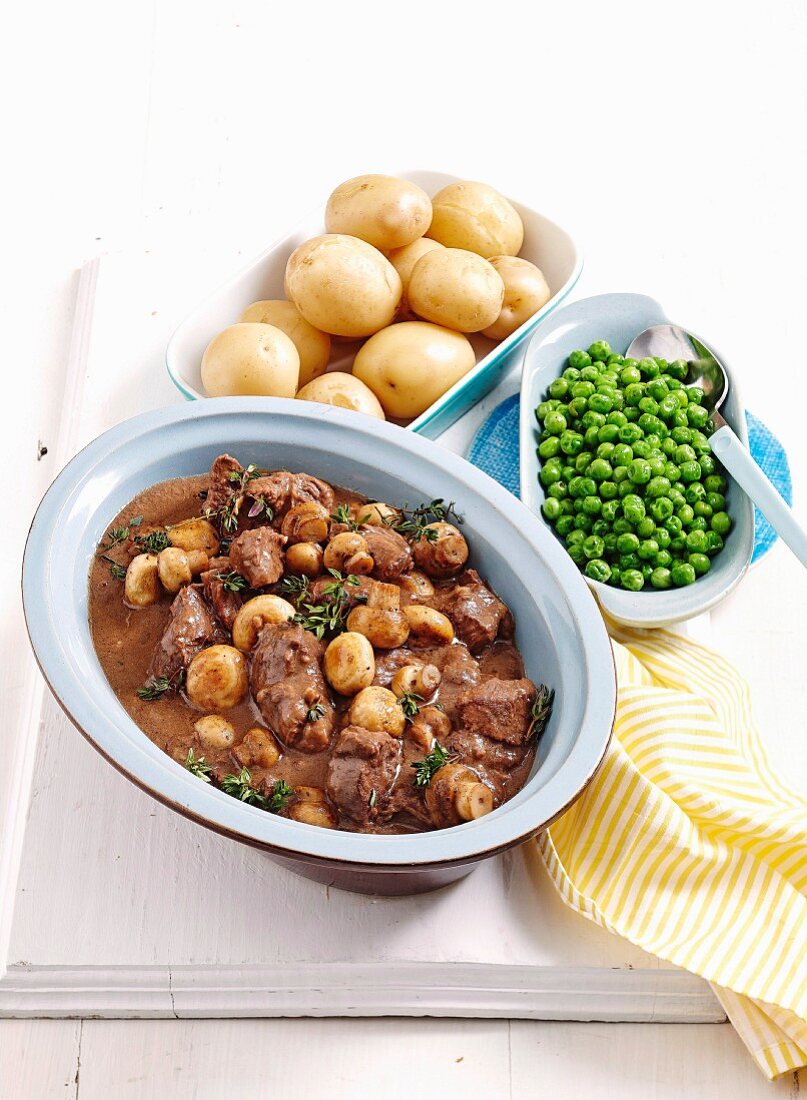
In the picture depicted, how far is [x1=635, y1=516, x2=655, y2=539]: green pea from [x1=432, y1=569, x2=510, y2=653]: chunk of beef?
0.40 metres

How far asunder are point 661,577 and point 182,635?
0.82 metres

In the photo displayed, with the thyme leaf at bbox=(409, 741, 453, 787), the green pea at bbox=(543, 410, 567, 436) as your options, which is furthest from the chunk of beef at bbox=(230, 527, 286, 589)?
the green pea at bbox=(543, 410, 567, 436)

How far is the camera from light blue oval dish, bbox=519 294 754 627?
1.85m

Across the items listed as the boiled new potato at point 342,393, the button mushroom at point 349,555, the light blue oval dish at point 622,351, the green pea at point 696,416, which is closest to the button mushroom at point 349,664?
the button mushroom at point 349,555

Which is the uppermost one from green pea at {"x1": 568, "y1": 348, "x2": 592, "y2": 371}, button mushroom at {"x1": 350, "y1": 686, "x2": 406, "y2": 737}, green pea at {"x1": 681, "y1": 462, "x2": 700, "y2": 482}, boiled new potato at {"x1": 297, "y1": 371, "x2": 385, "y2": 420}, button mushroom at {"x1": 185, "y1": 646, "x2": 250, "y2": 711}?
green pea at {"x1": 568, "y1": 348, "x2": 592, "y2": 371}

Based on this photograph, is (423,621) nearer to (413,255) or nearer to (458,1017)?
(458,1017)

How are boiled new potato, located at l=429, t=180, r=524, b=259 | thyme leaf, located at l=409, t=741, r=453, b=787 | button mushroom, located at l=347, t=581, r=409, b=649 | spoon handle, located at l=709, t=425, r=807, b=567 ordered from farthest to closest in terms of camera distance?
boiled new potato, located at l=429, t=180, r=524, b=259 < spoon handle, located at l=709, t=425, r=807, b=567 < button mushroom, located at l=347, t=581, r=409, b=649 < thyme leaf, located at l=409, t=741, r=453, b=787

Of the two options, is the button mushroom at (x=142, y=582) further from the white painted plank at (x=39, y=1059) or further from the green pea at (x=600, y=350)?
the green pea at (x=600, y=350)

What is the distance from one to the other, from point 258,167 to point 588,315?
1.09 m

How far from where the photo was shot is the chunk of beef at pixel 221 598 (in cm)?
157

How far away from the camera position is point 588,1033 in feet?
5.24

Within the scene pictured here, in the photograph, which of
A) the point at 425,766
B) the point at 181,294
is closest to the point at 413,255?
the point at 181,294

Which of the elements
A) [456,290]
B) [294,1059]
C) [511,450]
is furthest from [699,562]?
[294,1059]

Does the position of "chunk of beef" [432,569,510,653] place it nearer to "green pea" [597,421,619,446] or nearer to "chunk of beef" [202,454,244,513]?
"chunk of beef" [202,454,244,513]
